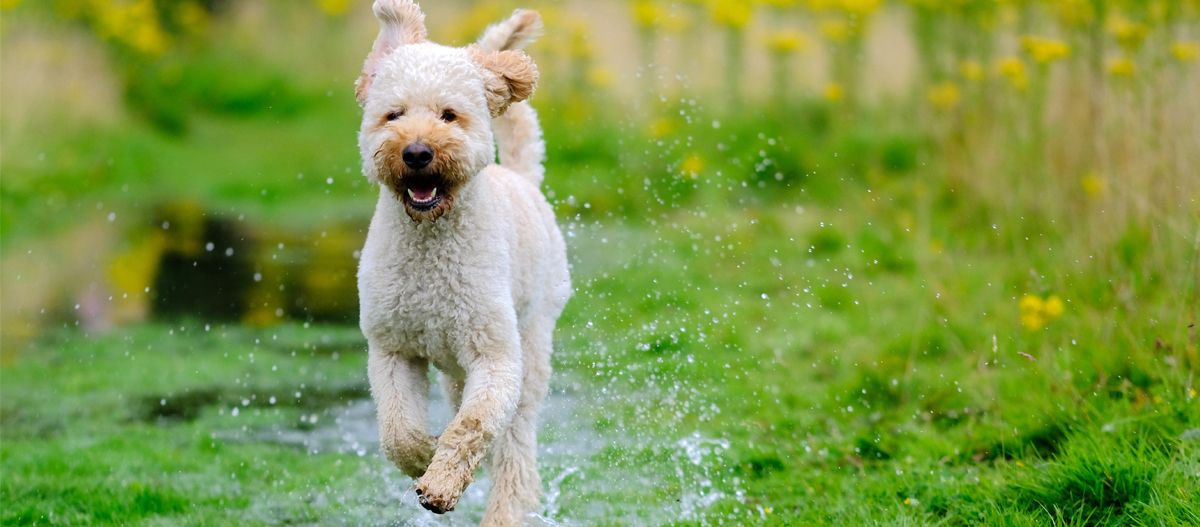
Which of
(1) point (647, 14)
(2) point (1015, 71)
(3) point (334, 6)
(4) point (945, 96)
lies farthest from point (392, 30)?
(3) point (334, 6)

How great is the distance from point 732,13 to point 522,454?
22.9 ft

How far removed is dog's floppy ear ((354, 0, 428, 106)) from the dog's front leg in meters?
0.90

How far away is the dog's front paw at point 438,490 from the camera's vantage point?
10.7ft

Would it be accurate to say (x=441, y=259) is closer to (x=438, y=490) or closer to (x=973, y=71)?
(x=438, y=490)

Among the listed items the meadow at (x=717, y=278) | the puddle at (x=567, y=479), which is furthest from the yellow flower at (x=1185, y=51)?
the puddle at (x=567, y=479)

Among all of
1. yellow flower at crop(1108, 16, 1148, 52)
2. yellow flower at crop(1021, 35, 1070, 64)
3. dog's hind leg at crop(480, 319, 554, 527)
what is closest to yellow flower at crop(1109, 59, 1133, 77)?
yellow flower at crop(1108, 16, 1148, 52)

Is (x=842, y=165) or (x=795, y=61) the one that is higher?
(x=795, y=61)

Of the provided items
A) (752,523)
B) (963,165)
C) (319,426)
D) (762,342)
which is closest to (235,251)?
(319,426)

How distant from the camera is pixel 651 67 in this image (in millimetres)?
11664

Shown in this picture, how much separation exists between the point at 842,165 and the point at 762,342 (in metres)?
3.76

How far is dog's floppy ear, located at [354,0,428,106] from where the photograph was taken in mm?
3676

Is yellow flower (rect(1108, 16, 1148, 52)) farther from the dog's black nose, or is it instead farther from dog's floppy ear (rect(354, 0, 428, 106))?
the dog's black nose

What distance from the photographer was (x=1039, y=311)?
535 cm

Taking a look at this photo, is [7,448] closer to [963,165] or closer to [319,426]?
[319,426]
